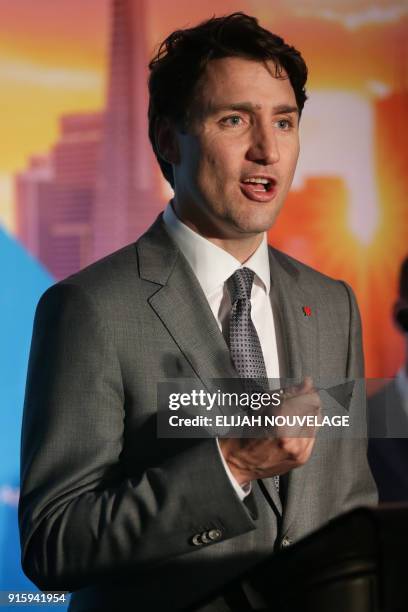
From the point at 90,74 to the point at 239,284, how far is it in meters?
1.73

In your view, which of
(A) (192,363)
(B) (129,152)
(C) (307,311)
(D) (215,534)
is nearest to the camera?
(D) (215,534)

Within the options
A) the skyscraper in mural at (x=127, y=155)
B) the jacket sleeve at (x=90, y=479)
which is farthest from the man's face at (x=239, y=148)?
the skyscraper in mural at (x=127, y=155)

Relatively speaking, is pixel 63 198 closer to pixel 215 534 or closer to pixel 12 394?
pixel 12 394

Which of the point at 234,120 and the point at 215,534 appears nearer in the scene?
the point at 215,534

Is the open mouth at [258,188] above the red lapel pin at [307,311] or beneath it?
above

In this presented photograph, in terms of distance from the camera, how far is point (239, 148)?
2045 millimetres

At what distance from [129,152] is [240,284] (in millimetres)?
1570

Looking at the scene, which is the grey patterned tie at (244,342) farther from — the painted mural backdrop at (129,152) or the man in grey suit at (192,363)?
the painted mural backdrop at (129,152)

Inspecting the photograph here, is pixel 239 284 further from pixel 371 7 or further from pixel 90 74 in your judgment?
pixel 371 7

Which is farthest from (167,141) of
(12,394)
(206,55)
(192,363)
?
(12,394)

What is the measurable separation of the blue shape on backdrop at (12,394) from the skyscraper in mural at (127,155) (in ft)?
1.03

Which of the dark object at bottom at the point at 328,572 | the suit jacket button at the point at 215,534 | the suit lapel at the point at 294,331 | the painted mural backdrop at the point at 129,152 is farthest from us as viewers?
the painted mural backdrop at the point at 129,152

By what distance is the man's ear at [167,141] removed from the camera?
2.24m

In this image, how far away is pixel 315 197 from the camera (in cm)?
365
